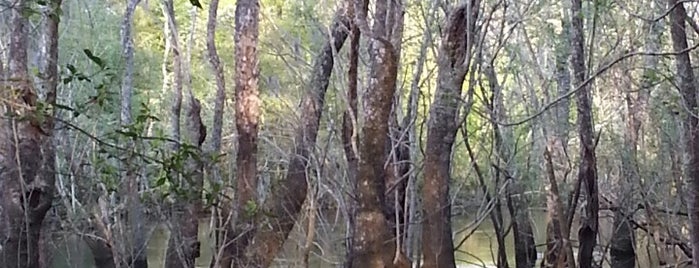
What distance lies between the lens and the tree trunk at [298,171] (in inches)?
349

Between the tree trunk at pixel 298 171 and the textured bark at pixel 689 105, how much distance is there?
9.98 feet

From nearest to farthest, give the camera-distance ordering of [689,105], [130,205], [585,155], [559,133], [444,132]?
[689,105], [444,132], [585,155], [130,205], [559,133]

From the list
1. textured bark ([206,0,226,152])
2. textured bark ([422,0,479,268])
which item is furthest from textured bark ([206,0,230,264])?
textured bark ([422,0,479,268])

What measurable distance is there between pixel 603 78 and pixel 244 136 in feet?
21.4

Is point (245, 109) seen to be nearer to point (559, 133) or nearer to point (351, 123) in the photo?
point (351, 123)

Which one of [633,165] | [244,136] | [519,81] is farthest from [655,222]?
[244,136]

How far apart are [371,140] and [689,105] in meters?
2.89

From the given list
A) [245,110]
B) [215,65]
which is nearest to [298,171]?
[245,110]

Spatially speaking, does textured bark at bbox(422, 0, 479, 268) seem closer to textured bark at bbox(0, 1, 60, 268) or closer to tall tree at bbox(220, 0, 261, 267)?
tall tree at bbox(220, 0, 261, 267)

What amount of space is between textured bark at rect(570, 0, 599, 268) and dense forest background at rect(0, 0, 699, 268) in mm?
26

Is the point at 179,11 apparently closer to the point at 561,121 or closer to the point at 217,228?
the point at 561,121

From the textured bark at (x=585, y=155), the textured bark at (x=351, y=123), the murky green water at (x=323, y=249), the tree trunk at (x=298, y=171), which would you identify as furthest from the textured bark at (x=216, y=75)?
the textured bark at (x=585, y=155)

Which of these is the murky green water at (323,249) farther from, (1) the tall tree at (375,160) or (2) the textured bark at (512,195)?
(1) the tall tree at (375,160)

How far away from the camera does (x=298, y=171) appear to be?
30.0 ft
